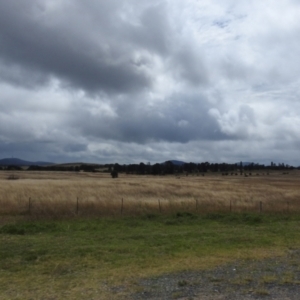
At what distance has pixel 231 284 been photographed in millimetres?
8305

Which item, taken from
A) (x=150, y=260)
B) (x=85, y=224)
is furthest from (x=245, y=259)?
(x=85, y=224)

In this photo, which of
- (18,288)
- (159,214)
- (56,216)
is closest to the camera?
(18,288)

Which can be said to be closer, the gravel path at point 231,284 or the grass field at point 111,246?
the gravel path at point 231,284

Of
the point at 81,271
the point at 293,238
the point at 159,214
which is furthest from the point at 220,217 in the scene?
the point at 81,271

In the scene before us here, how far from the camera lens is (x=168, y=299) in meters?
7.29

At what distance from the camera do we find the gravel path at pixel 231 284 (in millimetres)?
7512

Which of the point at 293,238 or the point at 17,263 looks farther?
the point at 293,238

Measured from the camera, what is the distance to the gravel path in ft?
24.6

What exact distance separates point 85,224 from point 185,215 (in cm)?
620

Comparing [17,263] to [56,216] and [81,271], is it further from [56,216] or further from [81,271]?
[56,216]

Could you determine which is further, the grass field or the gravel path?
the grass field

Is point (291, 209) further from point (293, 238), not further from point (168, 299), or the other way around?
point (168, 299)

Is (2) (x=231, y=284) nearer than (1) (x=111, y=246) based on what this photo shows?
Yes

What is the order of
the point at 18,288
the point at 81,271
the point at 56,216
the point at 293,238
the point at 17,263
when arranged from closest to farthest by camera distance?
the point at 18,288
the point at 81,271
the point at 17,263
the point at 293,238
the point at 56,216
